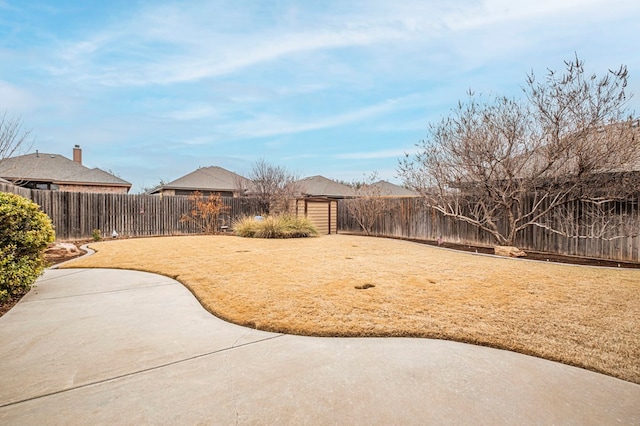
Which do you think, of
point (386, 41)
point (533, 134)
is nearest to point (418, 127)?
point (386, 41)

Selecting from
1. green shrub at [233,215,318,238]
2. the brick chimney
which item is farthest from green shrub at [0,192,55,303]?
the brick chimney

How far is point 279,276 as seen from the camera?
5336 mm

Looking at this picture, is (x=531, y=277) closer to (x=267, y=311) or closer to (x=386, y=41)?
(x=267, y=311)

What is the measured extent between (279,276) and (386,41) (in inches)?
315

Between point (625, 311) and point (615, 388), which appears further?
point (625, 311)

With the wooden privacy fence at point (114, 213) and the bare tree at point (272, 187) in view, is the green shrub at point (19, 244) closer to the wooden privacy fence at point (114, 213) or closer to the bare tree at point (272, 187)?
the wooden privacy fence at point (114, 213)

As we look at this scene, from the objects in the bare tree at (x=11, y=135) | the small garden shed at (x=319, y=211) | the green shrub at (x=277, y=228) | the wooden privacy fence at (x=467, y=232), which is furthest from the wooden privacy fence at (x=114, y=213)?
the wooden privacy fence at (x=467, y=232)

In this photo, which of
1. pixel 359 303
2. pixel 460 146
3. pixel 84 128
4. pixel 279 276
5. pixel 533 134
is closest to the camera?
pixel 359 303

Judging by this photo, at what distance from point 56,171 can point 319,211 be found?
15.5 metres

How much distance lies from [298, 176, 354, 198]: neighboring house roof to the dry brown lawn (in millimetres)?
17902

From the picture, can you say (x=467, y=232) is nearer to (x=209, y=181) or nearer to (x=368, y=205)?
(x=368, y=205)

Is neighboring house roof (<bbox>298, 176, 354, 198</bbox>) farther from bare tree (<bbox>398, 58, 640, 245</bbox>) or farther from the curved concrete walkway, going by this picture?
the curved concrete walkway

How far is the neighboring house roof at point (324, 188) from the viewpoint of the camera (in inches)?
981

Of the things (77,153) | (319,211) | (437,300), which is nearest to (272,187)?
(319,211)
